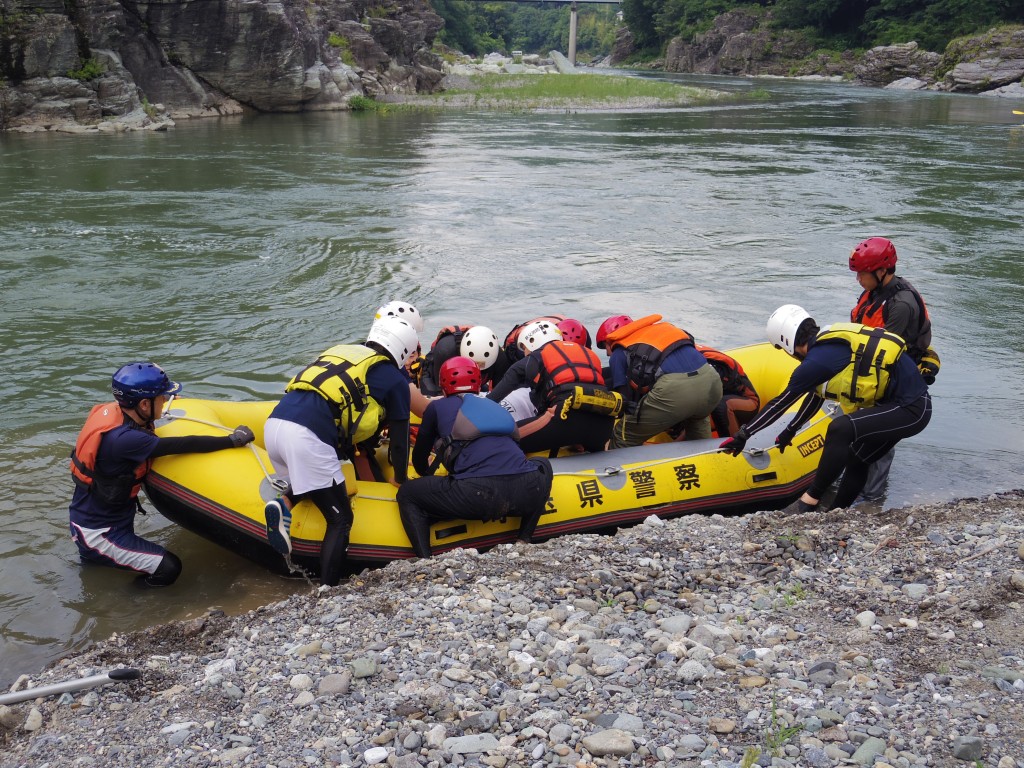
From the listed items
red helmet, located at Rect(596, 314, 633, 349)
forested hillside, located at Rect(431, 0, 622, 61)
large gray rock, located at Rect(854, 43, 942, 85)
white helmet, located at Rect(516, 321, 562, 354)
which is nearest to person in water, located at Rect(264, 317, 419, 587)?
white helmet, located at Rect(516, 321, 562, 354)

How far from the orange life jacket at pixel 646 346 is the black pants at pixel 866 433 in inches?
43.3

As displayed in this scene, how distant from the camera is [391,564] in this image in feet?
15.1

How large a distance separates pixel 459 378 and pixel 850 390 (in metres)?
2.31

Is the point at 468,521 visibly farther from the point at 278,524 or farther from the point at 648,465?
the point at 648,465

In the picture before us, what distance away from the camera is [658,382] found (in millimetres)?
5730

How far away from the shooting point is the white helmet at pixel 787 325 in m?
5.44

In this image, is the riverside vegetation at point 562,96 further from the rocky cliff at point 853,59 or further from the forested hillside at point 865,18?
the forested hillside at point 865,18

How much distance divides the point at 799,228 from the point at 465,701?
12.9 m

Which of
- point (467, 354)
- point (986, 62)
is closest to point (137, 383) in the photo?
point (467, 354)

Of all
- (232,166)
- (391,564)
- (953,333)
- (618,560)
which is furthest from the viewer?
(232,166)

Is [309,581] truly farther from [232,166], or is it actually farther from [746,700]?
[232,166]

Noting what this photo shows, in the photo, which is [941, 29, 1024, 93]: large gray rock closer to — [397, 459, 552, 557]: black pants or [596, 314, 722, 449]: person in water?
[596, 314, 722, 449]: person in water

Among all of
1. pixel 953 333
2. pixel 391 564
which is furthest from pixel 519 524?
pixel 953 333

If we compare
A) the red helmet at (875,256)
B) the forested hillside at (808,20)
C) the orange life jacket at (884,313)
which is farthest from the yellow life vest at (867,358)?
the forested hillside at (808,20)
